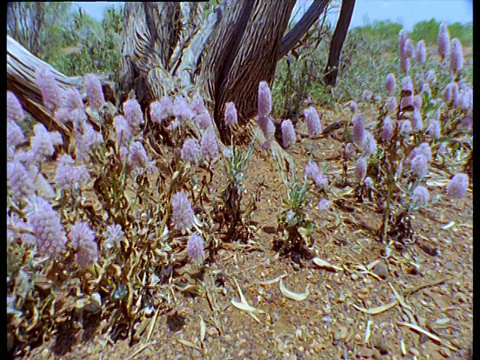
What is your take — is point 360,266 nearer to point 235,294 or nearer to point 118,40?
point 235,294

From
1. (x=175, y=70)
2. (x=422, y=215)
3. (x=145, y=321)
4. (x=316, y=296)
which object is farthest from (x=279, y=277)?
(x=175, y=70)

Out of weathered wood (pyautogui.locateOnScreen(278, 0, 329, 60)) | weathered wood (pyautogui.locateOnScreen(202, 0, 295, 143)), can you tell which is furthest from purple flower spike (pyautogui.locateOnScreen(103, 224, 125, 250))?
weathered wood (pyautogui.locateOnScreen(278, 0, 329, 60))

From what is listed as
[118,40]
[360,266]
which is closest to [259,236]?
[360,266]

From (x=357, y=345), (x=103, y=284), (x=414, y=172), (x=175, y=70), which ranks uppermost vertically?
(x=175, y=70)

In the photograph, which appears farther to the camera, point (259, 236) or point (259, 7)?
point (259, 7)

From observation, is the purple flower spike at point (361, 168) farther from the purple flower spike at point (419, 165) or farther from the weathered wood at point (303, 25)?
the weathered wood at point (303, 25)

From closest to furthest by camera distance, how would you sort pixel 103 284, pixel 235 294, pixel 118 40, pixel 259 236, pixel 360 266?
pixel 103 284
pixel 235 294
pixel 360 266
pixel 259 236
pixel 118 40

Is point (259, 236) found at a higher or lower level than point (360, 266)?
higher

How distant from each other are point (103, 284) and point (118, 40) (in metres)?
1.22

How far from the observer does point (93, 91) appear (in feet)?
4.06

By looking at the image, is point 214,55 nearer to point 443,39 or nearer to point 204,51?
point 204,51

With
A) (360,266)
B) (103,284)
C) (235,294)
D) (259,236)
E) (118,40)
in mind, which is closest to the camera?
(103,284)

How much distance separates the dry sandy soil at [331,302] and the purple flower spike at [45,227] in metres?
0.39

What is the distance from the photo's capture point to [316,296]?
57.9 inches
